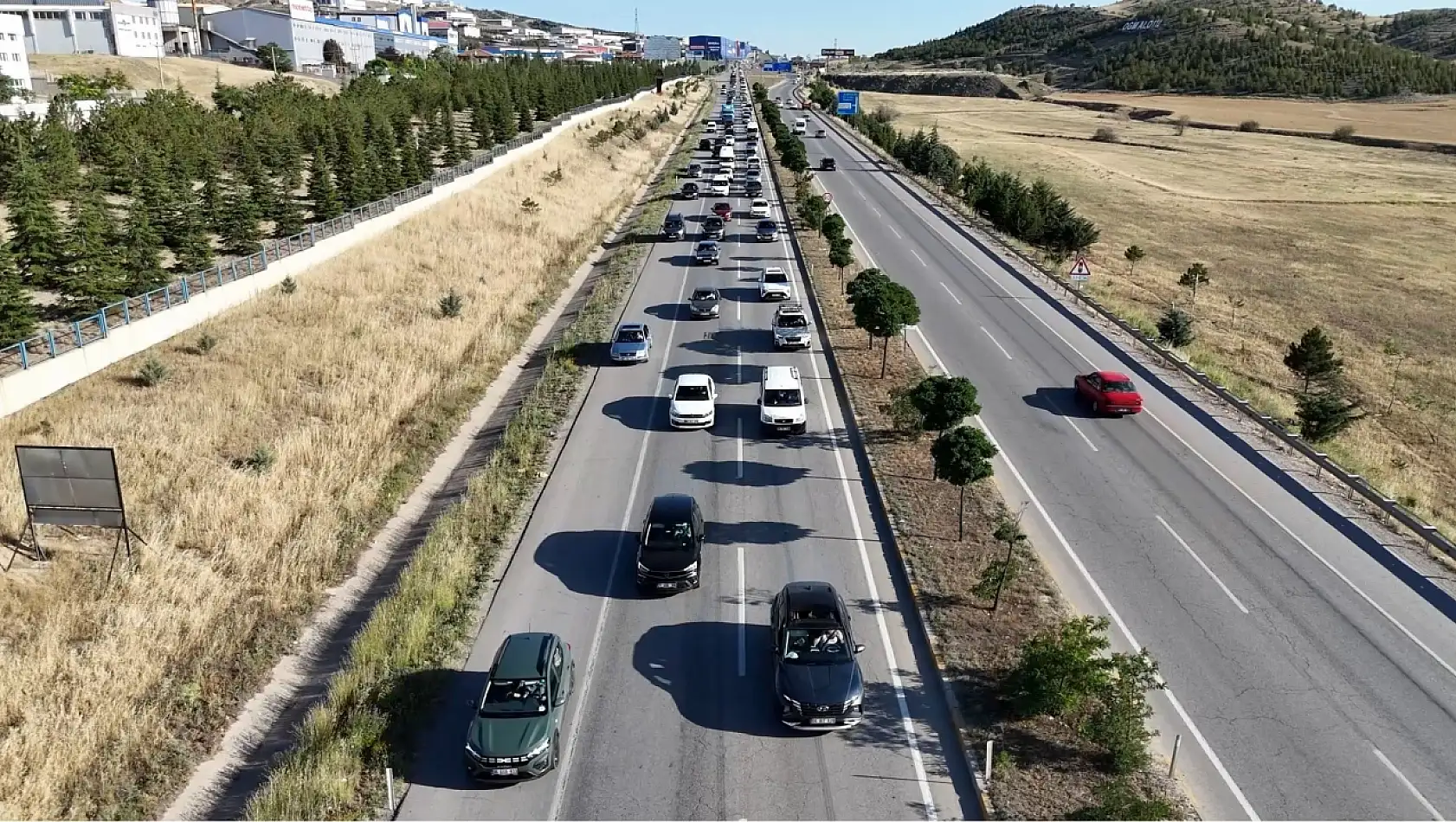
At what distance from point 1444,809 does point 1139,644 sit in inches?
206

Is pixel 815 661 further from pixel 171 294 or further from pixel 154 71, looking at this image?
pixel 154 71

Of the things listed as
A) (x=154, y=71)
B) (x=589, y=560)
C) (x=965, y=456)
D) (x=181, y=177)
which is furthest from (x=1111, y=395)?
(x=154, y=71)

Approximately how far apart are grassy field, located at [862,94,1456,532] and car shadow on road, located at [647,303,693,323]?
68.9 ft

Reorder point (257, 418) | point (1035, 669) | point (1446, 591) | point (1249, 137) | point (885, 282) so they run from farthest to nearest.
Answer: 1. point (1249, 137)
2. point (885, 282)
3. point (257, 418)
4. point (1446, 591)
5. point (1035, 669)

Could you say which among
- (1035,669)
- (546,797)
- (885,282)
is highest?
(885,282)

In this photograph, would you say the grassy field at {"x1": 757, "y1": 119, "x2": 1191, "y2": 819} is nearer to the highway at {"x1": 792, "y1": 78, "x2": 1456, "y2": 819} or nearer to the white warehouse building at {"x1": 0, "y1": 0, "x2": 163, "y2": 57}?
the highway at {"x1": 792, "y1": 78, "x2": 1456, "y2": 819}

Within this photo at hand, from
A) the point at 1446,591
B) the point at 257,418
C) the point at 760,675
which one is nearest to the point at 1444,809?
the point at 1446,591

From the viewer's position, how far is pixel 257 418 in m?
29.7

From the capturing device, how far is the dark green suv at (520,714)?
14.5 meters

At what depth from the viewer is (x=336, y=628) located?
63.8 feet

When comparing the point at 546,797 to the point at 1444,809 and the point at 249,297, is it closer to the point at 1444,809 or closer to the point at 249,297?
the point at 1444,809

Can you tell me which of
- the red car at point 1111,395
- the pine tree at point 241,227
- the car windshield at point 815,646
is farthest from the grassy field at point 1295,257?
the pine tree at point 241,227

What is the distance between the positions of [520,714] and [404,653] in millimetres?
3847

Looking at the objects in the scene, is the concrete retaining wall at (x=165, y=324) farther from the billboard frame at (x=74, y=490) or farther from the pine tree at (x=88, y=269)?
the billboard frame at (x=74, y=490)
